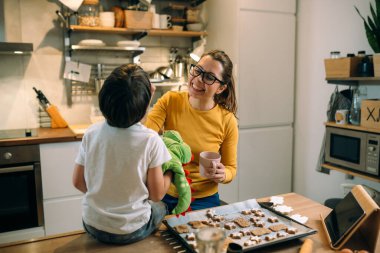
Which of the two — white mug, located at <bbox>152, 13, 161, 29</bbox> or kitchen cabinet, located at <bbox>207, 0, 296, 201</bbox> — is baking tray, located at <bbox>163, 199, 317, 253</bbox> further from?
white mug, located at <bbox>152, 13, 161, 29</bbox>

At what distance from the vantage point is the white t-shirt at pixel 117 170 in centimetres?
103

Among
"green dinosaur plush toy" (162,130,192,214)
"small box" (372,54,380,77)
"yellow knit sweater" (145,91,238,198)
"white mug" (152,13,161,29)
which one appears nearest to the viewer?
"green dinosaur plush toy" (162,130,192,214)

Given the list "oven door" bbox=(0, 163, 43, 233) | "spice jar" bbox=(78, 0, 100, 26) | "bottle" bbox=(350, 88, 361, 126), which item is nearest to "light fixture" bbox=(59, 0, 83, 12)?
"spice jar" bbox=(78, 0, 100, 26)

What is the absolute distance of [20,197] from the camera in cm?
245

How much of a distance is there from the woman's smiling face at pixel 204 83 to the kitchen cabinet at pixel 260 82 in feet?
4.57

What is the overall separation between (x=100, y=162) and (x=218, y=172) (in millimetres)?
495

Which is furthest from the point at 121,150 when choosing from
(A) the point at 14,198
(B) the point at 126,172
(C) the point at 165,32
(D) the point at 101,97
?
(C) the point at 165,32

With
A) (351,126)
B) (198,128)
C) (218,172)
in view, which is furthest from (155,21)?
(218,172)

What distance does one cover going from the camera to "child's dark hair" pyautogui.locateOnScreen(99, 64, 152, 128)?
1.01m

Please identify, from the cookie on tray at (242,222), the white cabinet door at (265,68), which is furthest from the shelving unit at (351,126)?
the cookie on tray at (242,222)

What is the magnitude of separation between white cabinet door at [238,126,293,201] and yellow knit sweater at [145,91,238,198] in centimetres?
134

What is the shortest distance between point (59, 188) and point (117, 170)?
5.68 feet

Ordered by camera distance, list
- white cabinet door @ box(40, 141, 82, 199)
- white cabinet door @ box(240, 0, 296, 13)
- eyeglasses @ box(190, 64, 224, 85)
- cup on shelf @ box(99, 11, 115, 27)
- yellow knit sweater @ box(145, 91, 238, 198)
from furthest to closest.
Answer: white cabinet door @ box(240, 0, 296, 13)
cup on shelf @ box(99, 11, 115, 27)
white cabinet door @ box(40, 141, 82, 199)
yellow knit sweater @ box(145, 91, 238, 198)
eyeglasses @ box(190, 64, 224, 85)

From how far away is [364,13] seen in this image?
2.62 m
